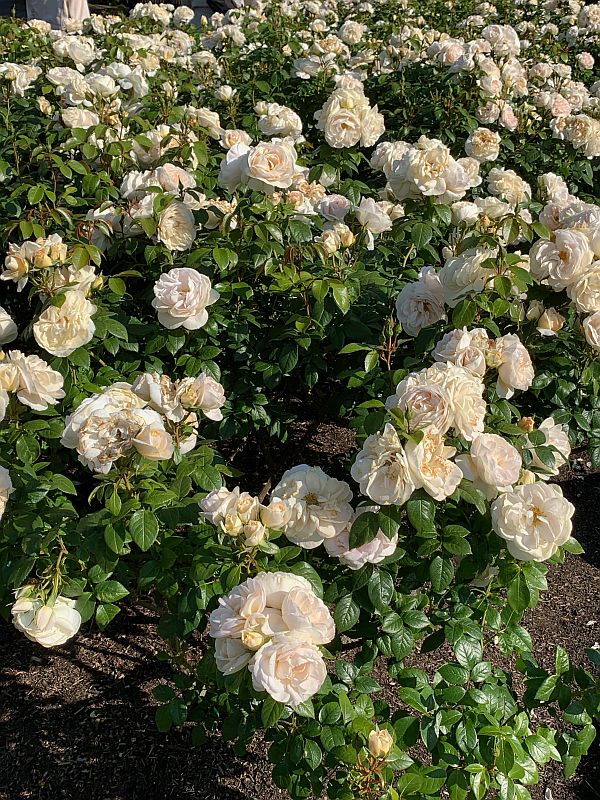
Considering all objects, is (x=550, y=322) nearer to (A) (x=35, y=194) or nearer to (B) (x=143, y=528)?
(B) (x=143, y=528)

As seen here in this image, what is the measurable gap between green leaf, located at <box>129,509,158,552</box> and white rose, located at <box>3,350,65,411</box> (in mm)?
425

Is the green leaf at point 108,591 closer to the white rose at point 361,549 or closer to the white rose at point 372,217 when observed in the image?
the white rose at point 361,549

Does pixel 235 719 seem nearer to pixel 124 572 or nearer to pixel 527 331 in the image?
pixel 124 572

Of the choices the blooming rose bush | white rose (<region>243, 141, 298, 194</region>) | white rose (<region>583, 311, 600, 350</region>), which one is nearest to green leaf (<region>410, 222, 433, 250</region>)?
the blooming rose bush

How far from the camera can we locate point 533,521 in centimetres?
144

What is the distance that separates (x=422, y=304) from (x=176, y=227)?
0.77 m

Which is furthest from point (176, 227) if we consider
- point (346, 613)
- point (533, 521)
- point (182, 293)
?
point (533, 521)

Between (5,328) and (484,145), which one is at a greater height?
(484,145)

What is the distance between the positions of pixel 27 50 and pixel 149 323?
94.8 inches

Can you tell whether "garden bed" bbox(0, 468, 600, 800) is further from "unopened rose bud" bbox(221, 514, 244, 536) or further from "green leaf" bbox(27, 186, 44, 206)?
"green leaf" bbox(27, 186, 44, 206)

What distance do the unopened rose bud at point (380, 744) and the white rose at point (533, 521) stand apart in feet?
1.31

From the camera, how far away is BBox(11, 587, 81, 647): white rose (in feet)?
4.81

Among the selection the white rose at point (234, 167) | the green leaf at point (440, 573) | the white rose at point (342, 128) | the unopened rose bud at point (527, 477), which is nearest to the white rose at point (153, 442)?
the green leaf at point (440, 573)

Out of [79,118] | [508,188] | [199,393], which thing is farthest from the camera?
[79,118]
